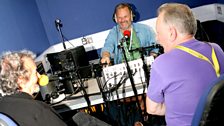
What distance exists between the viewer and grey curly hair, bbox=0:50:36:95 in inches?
53.8

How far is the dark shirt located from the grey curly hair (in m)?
0.10

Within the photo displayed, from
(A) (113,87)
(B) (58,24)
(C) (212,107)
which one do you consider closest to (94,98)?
(A) (113,87)

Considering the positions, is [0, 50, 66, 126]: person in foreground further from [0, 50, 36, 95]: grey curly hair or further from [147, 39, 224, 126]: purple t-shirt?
[147, 39, 224, 126]: purple t-shirt

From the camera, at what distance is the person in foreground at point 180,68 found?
1.20m

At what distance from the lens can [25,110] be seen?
48.1 inches

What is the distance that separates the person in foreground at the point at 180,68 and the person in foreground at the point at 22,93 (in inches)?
21.5

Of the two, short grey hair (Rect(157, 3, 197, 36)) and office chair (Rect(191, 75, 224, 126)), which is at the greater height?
short grey hair (Rect(157, 3, 197, 36))

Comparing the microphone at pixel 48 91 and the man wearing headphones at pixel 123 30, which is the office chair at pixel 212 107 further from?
the man wearing headphones at pixel 123 30

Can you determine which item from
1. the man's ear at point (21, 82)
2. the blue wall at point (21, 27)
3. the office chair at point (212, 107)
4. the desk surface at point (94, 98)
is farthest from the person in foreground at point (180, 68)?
the blue wall at point (21, 27)

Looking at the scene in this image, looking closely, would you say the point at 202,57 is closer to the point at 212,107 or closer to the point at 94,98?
the point at 212,107

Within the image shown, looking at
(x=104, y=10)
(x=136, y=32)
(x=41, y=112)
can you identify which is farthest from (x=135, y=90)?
(x=104, y=10)

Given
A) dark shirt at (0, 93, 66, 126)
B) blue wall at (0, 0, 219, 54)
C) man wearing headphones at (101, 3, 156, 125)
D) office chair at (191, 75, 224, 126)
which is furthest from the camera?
blue wall at (0, 0, 219, 54)

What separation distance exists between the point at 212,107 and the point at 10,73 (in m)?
1.00

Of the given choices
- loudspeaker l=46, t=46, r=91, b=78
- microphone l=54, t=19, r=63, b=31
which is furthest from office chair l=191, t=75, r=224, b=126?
microphone l=54, t=19, r=63, b=31
